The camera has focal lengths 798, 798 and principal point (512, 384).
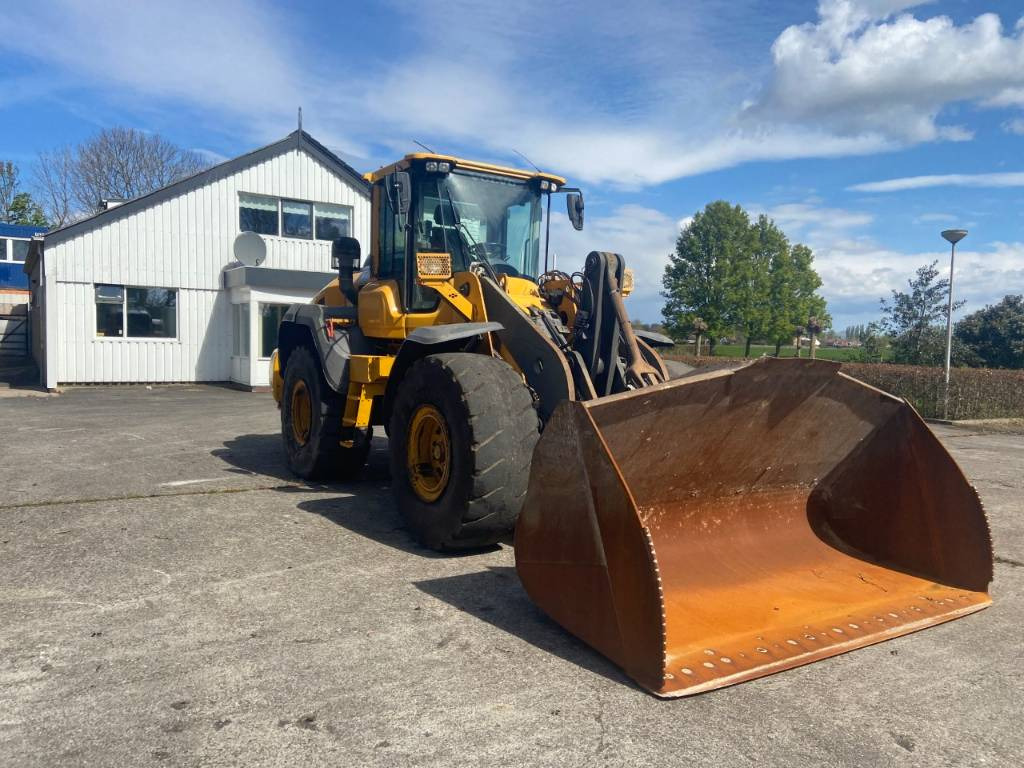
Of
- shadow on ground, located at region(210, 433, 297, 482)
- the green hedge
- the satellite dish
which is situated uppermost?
the satellite dish

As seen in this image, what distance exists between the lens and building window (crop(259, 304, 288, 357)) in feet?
61.6

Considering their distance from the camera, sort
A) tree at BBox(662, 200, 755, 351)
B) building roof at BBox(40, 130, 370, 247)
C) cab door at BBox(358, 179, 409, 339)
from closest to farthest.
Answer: cab door at BBox(358, 179, 409, 339) < building roof at BBox(40, 130, 370, 247) < tree at BBox(662, 200, 755, 351)

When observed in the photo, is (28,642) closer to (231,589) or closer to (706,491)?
(231,589)

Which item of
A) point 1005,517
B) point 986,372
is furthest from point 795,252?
point 1005,517

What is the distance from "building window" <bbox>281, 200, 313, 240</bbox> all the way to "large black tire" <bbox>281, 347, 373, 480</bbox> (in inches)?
530

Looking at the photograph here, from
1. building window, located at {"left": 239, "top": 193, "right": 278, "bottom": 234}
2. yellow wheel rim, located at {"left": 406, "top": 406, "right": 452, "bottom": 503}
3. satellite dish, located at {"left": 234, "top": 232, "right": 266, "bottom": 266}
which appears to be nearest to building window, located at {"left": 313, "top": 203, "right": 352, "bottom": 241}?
building window, located at {"left": 239, "top": 193, "right": 278, "bottom": 234}

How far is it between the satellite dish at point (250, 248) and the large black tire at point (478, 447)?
15.0 metres

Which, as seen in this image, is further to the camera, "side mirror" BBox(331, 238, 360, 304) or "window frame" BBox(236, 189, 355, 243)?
"window frame" BBox(236, 189, 355, 243)

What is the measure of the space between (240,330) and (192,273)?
5.79 feet

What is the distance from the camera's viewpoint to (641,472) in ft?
13.9

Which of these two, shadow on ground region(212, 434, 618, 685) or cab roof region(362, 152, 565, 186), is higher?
cab roof region(362, 152, 565, 186)

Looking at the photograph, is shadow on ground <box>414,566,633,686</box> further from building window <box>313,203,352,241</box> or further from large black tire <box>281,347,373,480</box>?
building window <box>313,203,352,241</box>

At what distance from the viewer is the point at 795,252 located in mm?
56969

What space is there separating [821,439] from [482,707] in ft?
8.88
